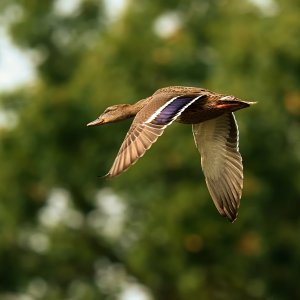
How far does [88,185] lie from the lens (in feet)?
88.9

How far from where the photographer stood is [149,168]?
24.0 meters

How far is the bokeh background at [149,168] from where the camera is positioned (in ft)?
78.9

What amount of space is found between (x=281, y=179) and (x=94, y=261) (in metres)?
5.35

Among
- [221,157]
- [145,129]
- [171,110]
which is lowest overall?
[145,129]

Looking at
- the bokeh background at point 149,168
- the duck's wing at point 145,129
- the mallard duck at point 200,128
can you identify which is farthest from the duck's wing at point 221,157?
the bokeh background at point 149,168

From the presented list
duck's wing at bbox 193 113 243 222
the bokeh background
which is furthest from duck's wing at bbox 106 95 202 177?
the bokeh background

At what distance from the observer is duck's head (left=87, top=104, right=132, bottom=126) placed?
11930mm

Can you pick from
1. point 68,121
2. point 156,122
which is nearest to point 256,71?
point 68,121

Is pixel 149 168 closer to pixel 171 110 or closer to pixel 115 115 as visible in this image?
pixel 115 115

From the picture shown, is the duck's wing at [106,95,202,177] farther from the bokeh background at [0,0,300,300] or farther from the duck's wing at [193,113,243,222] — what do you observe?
the bokeh background at [0,0,300,300]

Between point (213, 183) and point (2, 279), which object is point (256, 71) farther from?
point (213, 183)

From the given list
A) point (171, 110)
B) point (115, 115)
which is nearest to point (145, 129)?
point (171, 110)

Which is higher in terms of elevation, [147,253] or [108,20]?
[108,20]

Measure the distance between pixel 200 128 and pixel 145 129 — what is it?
227 cm
